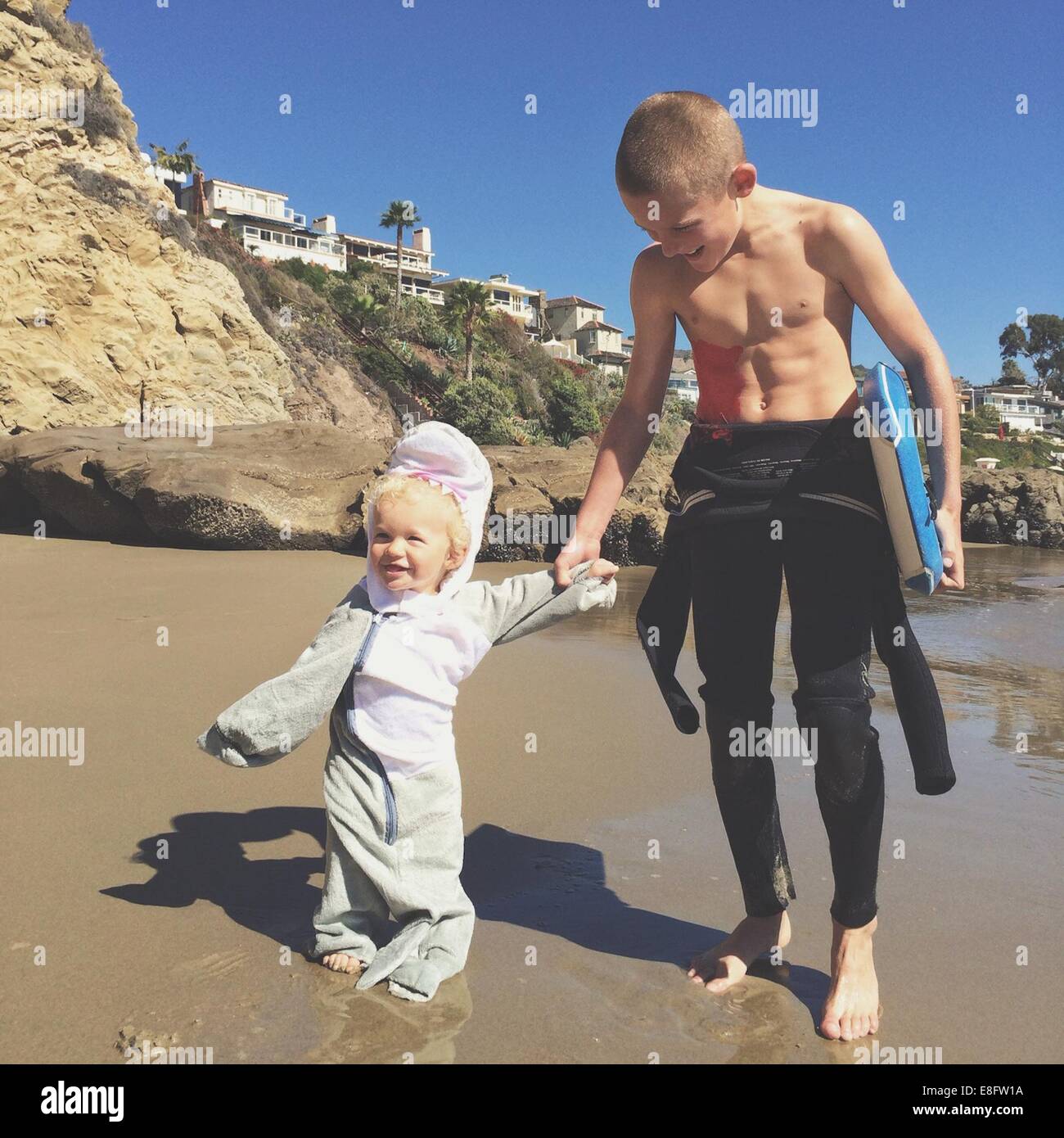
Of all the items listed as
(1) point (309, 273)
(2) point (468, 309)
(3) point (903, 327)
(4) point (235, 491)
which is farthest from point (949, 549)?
(1) point (309, 273)

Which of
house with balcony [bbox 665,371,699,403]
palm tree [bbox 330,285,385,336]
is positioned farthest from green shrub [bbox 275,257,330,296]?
house with balcony [bbox 665,371,699,403]

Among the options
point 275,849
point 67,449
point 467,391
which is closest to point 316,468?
point 67,449

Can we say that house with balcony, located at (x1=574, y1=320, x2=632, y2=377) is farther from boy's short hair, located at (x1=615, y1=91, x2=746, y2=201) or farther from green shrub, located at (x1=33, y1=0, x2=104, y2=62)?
boy's short hair, located at (x1=615, y1=91, x2=746, y2=201)

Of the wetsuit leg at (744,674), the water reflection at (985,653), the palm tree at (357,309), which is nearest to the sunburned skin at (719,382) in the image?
the wetsuit leg at (744,674)

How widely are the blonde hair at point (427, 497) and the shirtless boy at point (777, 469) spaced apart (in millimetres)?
267

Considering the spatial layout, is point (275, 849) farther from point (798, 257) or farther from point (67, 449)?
point (67, 449)

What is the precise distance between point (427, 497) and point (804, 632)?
0.92 metres

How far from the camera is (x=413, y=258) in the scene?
8406 cm

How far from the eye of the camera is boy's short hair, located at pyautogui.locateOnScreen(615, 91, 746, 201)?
2146 millimetres

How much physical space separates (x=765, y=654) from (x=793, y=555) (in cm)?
25

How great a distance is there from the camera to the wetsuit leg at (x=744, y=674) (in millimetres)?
2303

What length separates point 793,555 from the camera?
224cm

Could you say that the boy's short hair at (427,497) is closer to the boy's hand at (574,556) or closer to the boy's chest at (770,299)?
the boy's hand at (574,556)

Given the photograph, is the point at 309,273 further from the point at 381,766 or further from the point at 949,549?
A: the point at 949,549
